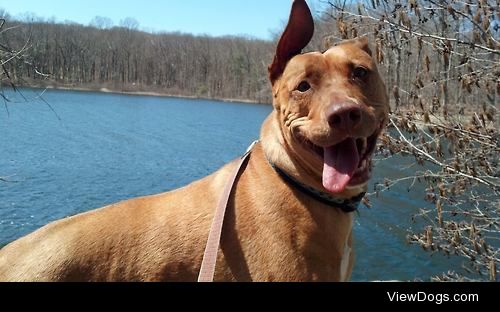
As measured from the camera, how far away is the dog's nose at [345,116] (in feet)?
9.75

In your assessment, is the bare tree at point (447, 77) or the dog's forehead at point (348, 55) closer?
the dog's forehead at point (348, 55)

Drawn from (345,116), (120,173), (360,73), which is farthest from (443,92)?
(120,173)

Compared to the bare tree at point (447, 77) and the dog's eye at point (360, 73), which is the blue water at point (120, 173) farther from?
the dog's eye at point (360, 73)

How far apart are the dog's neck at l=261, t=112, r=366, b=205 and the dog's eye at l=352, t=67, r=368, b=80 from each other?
0.60 meters

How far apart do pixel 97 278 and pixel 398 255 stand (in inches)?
534

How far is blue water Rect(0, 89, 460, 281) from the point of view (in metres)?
15.6

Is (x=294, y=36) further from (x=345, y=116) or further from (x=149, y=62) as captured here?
(x=149, y=62)

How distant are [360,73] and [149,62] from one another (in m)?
147

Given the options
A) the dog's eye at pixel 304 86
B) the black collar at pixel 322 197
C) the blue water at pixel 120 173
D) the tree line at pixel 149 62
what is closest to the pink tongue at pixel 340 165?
the black collar at pixel 322 197

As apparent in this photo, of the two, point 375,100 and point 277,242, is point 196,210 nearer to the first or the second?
point 277,242

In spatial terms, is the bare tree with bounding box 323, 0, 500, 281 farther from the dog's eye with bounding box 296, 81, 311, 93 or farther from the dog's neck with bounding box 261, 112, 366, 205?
the dog's neck with bounding box 261, 112, 366, 205

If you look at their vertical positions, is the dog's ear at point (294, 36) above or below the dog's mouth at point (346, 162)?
above

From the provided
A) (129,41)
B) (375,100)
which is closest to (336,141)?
(375,100)

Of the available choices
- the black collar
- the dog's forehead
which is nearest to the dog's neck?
the black collar
